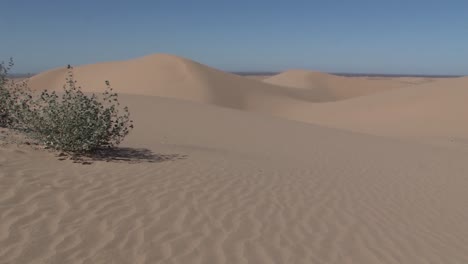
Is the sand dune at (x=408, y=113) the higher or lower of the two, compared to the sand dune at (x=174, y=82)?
lower

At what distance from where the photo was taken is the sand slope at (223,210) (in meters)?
4.50

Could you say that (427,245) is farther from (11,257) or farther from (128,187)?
(11,257)

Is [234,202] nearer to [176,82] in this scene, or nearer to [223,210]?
[223,210]

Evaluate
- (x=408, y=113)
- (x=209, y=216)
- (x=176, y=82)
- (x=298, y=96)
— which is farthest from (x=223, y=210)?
(x=298, y=96)

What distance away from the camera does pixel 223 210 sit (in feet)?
19.2

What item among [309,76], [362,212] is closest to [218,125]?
[362,212]

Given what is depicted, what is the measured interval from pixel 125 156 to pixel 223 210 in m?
3.05

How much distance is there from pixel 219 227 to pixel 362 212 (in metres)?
2.38

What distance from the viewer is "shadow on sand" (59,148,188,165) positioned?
7.58 metres

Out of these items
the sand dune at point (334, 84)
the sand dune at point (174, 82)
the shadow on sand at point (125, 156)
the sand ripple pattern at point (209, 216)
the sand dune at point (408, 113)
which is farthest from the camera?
the sand dune at point (334, 84)

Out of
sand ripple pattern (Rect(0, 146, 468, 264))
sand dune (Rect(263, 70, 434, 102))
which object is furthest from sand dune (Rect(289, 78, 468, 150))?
sand dune (Rect(263, 70, 434, 102))

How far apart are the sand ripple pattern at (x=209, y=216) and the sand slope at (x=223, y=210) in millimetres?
15

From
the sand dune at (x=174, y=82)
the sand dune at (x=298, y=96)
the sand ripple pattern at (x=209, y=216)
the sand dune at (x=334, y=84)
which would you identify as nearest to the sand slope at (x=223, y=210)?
the sand ripple pattern at (x=209, y=216)

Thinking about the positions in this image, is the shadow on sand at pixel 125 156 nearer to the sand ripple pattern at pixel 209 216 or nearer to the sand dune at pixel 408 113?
the sand ripple pattern at pixel 209 216
